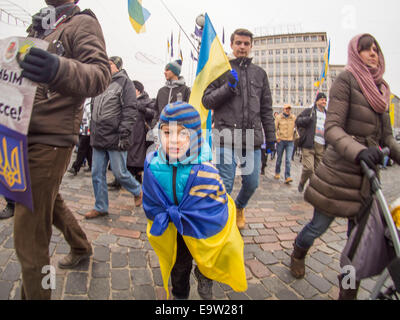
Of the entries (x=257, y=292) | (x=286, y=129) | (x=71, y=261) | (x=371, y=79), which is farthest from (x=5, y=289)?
(x=286, y=129)

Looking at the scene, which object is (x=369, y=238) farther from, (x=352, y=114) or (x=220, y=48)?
(x=220, y=48)

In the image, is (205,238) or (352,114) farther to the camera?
(352,114)

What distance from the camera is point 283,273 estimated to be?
213 centimetres

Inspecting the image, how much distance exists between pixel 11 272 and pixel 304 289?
2.47 m

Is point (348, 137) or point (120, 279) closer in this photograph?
point (348, 137)

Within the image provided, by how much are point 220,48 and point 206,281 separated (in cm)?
214

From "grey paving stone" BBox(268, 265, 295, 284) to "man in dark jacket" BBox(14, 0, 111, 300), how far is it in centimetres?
185

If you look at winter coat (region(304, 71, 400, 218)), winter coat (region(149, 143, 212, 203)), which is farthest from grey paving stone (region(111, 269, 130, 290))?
winter coat (region(304, 71, 400, 218))

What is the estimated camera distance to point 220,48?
226 cm

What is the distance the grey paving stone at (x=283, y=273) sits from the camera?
2.04 m

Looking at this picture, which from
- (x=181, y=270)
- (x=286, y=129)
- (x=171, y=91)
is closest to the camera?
(x=181, y=270)

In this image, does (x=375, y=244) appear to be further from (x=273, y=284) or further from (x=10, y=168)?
(x=10, y=168)

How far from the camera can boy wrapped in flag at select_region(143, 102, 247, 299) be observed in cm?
139
